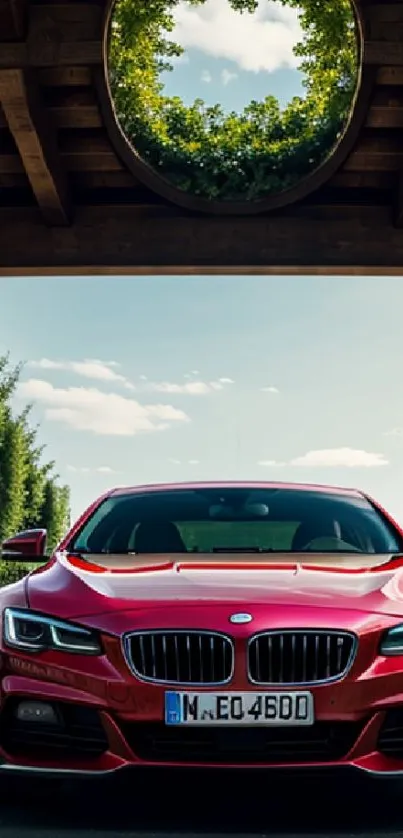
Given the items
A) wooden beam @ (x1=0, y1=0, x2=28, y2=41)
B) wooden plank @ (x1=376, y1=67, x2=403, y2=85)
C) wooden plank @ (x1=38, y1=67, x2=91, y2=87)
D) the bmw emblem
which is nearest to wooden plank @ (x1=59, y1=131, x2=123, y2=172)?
wooden plank @ (x1=38, y1=67, x2=91, y2=87)

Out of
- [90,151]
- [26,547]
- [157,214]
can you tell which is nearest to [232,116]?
[157,214]

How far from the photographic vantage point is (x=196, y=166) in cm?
1174

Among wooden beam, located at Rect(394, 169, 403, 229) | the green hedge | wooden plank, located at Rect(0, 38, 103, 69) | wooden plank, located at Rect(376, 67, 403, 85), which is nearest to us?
wooden plank, located at Rect(0, 38, 103, 69)

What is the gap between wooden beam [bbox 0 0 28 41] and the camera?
9383 mm

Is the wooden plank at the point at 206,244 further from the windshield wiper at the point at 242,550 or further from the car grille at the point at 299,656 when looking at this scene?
the car grille at the point at 299,656

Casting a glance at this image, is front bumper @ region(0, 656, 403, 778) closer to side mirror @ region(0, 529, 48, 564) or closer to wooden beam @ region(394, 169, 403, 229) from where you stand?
side mirror @ region(0, 529, 48, 564)

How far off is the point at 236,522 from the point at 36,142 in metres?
6.05

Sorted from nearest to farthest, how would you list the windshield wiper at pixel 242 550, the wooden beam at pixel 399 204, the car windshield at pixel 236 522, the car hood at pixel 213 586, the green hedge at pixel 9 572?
the car hood at pixel 213 586 → the windshield wiper at pixel 242 550 → the car windshield at pixel 236 522 → the wooden beam at pixel 399 204 → the green hedge at pixel 9 572

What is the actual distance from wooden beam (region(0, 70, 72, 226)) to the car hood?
611 cm

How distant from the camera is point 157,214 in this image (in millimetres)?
11578

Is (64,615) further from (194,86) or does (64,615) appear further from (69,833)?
(194,86)

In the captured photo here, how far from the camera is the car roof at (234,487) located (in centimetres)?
541

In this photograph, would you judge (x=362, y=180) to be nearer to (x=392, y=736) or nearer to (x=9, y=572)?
(x=392, y=736)

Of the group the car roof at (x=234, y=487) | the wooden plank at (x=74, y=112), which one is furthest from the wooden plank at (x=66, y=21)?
the car roof at (x=234, y=487)
